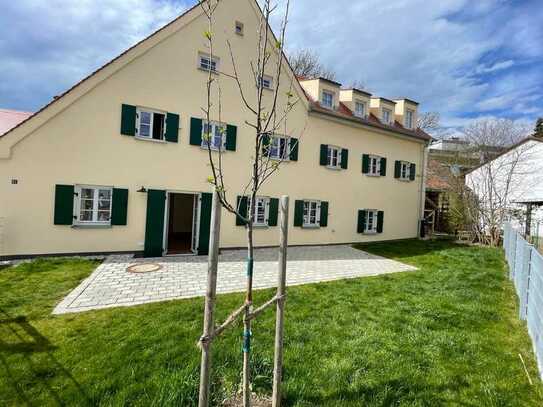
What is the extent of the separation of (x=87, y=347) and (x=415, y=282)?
24.3 feet

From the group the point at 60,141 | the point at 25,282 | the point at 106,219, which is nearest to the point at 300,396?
the point at 25,282

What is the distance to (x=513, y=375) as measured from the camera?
379 centimetres

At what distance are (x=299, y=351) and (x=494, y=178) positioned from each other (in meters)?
20.8

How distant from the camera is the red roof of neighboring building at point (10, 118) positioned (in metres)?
10.6

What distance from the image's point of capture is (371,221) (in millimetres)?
16531

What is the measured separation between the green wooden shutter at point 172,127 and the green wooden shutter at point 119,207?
7.43 ft

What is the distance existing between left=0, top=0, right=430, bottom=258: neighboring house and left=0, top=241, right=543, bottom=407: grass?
2815mm

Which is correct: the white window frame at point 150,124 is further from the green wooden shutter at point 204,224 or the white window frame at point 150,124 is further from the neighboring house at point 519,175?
the neighboring house at point 519,175

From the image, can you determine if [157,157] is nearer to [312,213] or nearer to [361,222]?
[312,213]

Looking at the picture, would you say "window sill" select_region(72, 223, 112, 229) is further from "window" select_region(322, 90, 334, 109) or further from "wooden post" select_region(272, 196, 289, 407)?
"window" select_region(322, 90, 334, 109)

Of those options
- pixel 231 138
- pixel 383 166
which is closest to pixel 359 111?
pixel 383 166

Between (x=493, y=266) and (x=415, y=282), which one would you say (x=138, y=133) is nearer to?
(x=415, y=282)

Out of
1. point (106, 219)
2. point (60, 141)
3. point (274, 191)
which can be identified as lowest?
point (106, 219)

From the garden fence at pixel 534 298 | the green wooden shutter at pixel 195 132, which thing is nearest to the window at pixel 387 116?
the green wooden shutter at pixel 195 132
